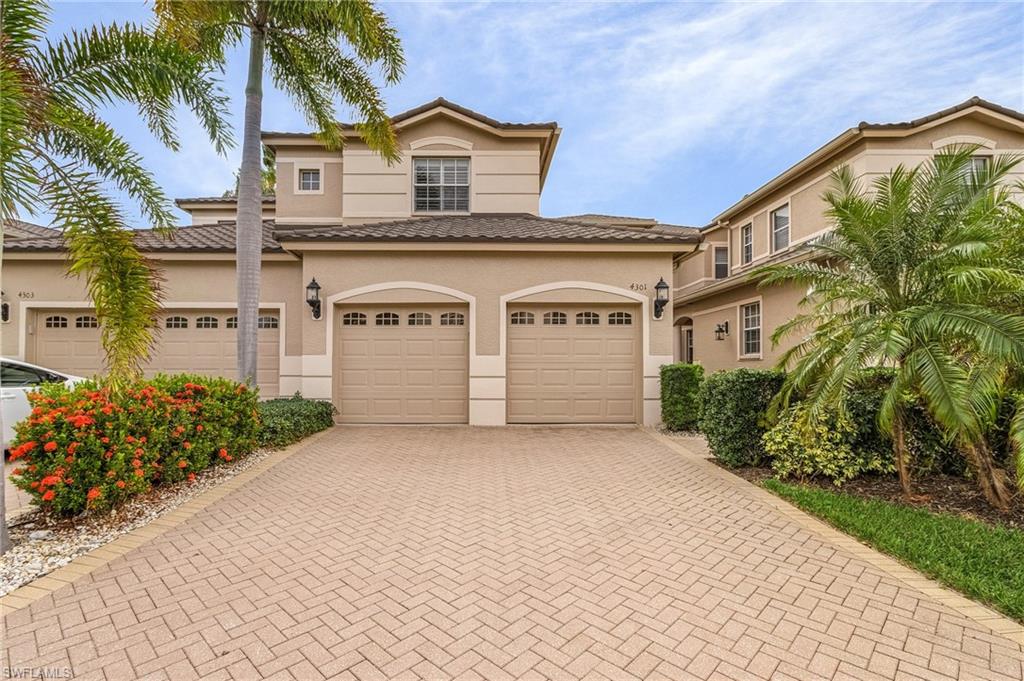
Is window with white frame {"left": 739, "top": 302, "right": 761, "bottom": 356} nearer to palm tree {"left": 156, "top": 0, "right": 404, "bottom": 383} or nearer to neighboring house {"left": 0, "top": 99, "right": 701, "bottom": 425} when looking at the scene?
neighboring house {"left": 0, "top": 99, "right": 701, "bottom": 425}

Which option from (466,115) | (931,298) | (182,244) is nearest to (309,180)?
(182,244)

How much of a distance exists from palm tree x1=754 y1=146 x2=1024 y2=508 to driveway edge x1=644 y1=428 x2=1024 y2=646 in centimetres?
124

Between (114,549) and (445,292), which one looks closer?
(114,549)

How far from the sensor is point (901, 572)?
353 centimetres

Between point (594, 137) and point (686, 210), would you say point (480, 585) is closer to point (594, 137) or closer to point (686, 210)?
point (594, 137)

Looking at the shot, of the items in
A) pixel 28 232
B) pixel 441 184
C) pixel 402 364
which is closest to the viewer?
pixel 402 364

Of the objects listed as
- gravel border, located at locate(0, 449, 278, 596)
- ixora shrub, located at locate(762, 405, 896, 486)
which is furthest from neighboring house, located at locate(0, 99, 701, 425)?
gravel border, located at locate(0, 449, 278, 596)

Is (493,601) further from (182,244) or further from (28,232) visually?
(28,232)

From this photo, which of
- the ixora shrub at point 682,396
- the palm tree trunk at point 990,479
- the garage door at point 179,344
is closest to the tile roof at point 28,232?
the garage door at point 179,344

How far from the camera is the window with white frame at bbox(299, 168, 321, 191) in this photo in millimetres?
13000

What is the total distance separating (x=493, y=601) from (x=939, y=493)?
5.83 metres

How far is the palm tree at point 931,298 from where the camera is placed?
4.23 metres

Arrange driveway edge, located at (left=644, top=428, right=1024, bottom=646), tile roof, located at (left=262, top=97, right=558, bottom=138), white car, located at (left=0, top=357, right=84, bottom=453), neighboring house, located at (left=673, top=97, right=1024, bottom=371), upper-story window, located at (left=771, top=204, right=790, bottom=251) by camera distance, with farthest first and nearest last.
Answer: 1. upper-story window, located at (left=771, top=204, right=790, bottom=251)
2. tile roof, located at (left=262, top=97, right=558, bottom=138)
3. neighboring house, located at (left=673, top=97, right=1024, bottom=371)
4. white car, located at (left=0, top=357, right=84, bottom=453)
5. driveway edge, located at (left=644, top=428, right=1024, bottom=646)

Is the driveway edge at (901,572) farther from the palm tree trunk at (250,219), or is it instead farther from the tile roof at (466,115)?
the tile roof at (466,115)
